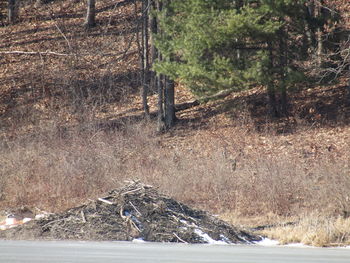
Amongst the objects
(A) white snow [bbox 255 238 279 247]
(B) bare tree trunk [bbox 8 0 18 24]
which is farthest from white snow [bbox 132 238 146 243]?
(B) bare tree trunk [bbox 8 0 18 24]

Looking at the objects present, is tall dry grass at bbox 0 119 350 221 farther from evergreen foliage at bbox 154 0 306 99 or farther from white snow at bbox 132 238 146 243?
white snow at bbox 132 238 146 243

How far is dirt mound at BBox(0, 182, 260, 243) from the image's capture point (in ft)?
38.8

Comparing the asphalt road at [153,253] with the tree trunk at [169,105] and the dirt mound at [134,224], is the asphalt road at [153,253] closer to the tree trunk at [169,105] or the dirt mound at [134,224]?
the dirt mound at [134,224]

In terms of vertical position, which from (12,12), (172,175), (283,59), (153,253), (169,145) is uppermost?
(12,12)

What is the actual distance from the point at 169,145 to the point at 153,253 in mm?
13996

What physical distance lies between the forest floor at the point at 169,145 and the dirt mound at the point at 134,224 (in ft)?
4.29

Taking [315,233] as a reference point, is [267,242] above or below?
below

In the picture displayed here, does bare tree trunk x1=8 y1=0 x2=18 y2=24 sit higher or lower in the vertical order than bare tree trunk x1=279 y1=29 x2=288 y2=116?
higher

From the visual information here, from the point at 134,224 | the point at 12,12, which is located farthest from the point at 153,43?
the point at 12,12

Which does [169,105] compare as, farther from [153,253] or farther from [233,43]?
[153,253]

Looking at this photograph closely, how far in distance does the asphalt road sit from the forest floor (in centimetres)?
141

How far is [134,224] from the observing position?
1201 centimetres

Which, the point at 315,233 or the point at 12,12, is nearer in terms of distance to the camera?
the point at 315,233

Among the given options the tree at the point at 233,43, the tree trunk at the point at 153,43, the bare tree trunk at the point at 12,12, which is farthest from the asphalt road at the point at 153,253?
the bare tree trunk at the point at 12,12
